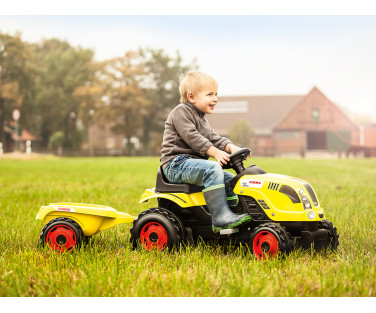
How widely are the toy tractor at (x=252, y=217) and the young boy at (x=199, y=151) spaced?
4.8 inches

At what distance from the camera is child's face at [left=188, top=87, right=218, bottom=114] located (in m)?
4.32

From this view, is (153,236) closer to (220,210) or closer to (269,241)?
(220,210)

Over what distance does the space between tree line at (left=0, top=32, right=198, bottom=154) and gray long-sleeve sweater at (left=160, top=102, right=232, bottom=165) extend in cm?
4572

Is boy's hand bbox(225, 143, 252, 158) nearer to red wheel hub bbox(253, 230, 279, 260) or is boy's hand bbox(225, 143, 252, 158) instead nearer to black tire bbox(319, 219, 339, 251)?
red wheel hub bbox(253, 230, 279, 260)

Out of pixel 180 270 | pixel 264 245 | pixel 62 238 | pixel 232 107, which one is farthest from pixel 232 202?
pixel 232 107

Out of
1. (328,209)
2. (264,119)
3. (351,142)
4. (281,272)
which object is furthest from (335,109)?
(281,272)

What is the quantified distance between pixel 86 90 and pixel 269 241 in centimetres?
4878

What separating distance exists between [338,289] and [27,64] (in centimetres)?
5427

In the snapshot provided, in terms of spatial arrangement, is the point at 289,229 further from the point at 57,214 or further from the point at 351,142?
the point at 351,142

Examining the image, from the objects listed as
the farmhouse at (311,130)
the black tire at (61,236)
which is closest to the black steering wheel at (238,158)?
the black tire at (61,236)

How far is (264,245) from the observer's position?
3.79m

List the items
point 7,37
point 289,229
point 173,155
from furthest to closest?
point 7,37 < point 173,155 < point 289,229

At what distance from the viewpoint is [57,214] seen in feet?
14.7

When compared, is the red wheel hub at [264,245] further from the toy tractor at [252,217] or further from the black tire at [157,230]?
the black tire at [157,230]
